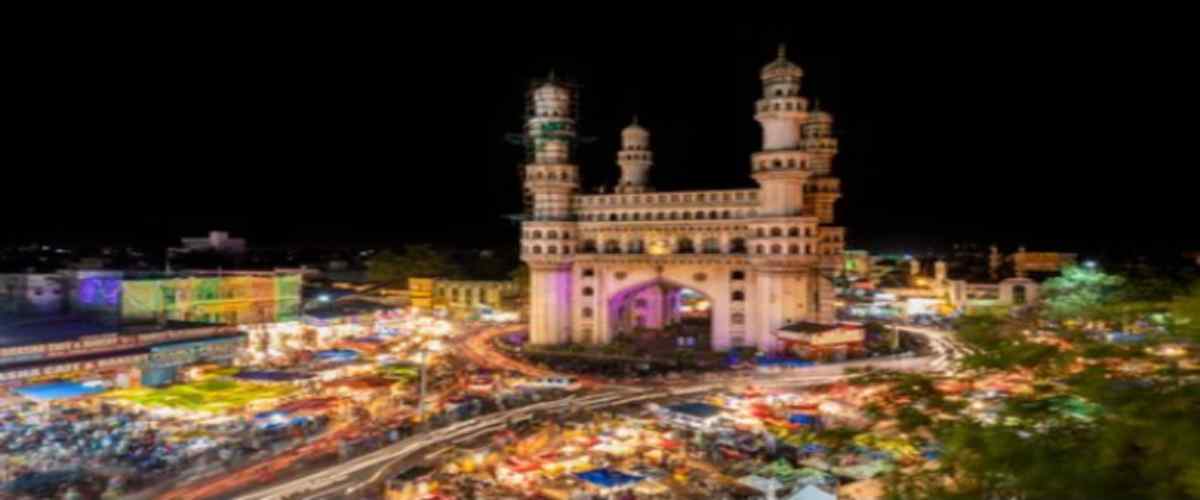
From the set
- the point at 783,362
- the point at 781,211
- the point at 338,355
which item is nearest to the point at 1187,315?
the point at 783,362

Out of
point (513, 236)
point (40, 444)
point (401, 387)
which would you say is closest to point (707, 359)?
point (401, 387)

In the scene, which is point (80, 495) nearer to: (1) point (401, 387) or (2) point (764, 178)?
(1) point (401, 387)

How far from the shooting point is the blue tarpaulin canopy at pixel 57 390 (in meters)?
24.0

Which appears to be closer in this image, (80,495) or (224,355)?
(80,495)

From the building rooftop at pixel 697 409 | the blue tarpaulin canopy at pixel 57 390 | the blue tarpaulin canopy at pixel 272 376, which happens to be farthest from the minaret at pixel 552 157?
the blue tarpaulin canopy at pixel 57 390

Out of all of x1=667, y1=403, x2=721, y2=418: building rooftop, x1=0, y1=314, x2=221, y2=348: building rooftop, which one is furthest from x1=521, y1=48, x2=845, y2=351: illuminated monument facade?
x1=0, y1=314, x2=221, y2=348: building rooftop

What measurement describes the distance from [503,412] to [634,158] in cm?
2466

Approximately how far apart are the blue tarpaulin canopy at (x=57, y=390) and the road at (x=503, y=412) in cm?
979

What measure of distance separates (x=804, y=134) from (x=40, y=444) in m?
37.1

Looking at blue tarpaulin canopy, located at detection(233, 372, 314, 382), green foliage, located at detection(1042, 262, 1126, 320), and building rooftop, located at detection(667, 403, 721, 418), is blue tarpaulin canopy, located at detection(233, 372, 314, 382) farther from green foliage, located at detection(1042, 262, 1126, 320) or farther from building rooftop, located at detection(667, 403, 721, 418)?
green foliage, located at detection(1042, 262, 1126, 320)

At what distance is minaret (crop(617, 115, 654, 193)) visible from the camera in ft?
160

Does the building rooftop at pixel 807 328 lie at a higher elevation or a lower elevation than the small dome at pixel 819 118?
lower

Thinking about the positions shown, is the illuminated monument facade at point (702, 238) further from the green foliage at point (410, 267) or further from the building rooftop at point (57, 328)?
the green foliage at point (410, 267)

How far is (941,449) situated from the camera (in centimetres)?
755
